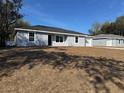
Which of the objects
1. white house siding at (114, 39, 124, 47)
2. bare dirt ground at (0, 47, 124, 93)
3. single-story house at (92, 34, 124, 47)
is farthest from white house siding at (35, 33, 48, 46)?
white house siding at (114, 39, 124, 47)

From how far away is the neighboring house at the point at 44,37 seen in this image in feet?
84.6

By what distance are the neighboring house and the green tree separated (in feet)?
9.85

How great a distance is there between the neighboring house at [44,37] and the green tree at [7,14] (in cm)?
300

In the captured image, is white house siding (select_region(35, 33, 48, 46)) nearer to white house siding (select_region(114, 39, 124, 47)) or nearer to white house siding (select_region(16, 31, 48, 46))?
white house siding (select_region(16, 31, 48, 46))

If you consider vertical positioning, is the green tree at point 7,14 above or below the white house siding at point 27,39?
above

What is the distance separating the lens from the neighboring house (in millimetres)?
25781

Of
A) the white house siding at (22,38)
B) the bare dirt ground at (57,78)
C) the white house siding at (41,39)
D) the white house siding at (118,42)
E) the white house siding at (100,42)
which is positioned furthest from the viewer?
the white house siding at (118,42)

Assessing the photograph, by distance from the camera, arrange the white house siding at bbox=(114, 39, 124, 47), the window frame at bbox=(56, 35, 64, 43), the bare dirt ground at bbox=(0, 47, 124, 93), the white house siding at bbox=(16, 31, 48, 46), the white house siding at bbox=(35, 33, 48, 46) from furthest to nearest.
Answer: the white house siding at bbox=(114, 39, 124, 47), the window frame at bbox=(56, 35, 64, 43), the white house siding at bbox=(35, 33, 48, 46), the white house siding at bbox=(16, 31, 48, 46), the bare dirt ground at bbox=(0, 47, 124, 93)

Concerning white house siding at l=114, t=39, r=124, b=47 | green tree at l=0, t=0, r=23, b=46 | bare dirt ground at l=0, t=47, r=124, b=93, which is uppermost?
green tree at l=0, t=0, r=23, b=46

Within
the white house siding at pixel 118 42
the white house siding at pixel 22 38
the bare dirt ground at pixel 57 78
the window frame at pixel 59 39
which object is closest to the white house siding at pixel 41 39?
the white house siding at pixel 22 38

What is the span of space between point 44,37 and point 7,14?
652cm

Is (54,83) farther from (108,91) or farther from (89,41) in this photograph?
(89,41)

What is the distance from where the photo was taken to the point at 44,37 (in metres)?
28.8

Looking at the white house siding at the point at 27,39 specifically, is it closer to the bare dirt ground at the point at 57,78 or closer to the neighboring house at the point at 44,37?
the neighboring house at the point at 44,37
